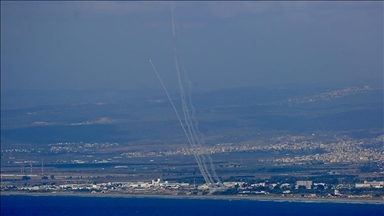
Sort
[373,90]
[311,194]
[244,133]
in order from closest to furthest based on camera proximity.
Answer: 1. [311,194]
2. [373,90]
3. [244,133]

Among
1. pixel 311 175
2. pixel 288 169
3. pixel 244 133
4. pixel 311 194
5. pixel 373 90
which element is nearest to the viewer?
pixel 311 194

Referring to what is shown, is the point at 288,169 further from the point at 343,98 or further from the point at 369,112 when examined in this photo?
the point at 343,98

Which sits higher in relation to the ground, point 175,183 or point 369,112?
point 369,112

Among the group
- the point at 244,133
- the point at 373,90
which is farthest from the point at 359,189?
the point at 244,133

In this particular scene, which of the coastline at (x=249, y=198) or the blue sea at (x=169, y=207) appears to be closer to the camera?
the blue sea at (x=169, y=207)

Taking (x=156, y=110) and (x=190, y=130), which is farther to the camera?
(x=156, y=110)

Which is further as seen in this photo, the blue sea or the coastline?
the coastline

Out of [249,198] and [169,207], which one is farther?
[249,198]

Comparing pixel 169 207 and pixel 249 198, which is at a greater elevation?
pixel 249 198
